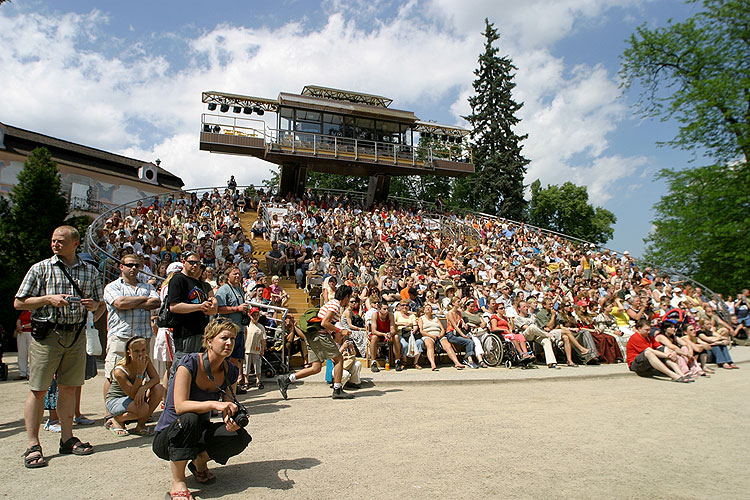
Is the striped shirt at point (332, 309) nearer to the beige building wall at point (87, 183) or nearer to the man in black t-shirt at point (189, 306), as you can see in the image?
the man in black t-shirt at point (189, 306)

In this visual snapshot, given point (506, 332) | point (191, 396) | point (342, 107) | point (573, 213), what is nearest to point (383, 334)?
point (506, 332)

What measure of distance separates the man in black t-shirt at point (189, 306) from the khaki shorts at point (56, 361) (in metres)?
0.92

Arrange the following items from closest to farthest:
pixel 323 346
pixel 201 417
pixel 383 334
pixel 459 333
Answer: pixel 201 417, pixel 323 346, pixel 383 334, pixel 459 333

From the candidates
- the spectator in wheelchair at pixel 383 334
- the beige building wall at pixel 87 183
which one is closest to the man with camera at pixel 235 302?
the spectator in wheelchair at pixel 383 334

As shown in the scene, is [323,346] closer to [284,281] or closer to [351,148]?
[284,281]

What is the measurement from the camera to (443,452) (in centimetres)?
418

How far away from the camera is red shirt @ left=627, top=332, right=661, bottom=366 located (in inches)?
360

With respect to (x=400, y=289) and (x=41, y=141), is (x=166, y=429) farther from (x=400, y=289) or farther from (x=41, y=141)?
Result: (x=41, y=141)

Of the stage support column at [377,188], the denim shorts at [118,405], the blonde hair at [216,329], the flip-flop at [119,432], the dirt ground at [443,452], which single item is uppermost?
the stage support column at [377,188]

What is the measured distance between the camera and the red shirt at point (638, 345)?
9.16m

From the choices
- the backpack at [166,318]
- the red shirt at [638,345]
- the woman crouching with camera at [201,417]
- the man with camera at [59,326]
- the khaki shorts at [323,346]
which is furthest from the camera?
the red shirt at [638,345]

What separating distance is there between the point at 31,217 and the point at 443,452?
20.0m

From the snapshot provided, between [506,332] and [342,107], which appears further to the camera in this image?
[342,107]

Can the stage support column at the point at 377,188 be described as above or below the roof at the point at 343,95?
below
